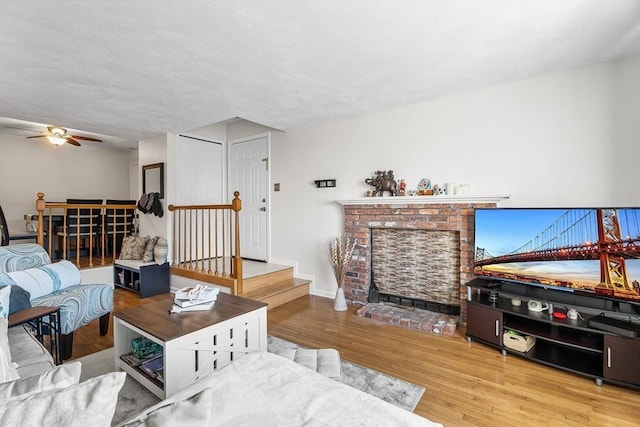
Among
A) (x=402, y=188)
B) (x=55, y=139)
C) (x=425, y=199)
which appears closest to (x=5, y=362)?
(x=425, y=199)

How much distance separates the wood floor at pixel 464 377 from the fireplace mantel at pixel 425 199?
1.33 m

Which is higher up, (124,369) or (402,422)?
(402,422)

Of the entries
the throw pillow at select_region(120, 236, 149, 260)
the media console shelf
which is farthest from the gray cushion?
the throw pillow at select_region(120, 236, 149, 260)

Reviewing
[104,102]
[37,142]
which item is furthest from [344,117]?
[37,142]

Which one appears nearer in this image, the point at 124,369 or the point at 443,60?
the point at 124,369

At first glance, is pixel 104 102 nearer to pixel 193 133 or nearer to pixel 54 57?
pixel 54 57

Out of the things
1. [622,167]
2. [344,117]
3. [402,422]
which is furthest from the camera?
[344,117]

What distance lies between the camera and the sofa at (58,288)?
239 centimetres

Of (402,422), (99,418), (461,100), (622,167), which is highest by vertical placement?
(461,100)

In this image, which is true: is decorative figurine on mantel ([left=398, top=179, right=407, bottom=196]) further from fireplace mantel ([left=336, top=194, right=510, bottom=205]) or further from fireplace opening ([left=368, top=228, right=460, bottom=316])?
fireplace opening ([left=368, top=228, right=460, bottom=316])

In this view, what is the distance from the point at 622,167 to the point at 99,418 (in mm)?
3642

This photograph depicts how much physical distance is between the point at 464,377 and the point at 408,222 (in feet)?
5.43

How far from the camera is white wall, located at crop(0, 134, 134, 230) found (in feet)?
18.6

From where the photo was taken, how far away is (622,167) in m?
2.49
